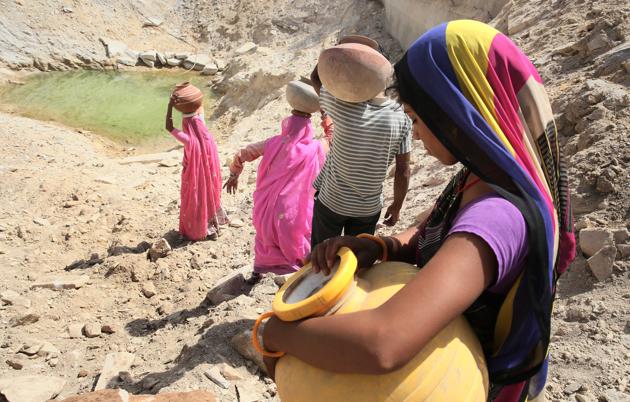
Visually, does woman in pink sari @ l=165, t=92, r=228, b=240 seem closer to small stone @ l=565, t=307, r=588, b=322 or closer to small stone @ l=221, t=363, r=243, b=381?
small stone @ l=221, t=363, r=243, b=381

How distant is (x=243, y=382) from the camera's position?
2.85 metres

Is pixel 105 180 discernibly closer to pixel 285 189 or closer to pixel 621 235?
pixel 285 189

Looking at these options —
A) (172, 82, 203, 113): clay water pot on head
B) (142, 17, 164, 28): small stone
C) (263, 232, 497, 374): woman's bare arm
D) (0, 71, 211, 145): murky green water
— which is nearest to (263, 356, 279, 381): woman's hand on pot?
(263, 232, 497, 374): woman's bare arm

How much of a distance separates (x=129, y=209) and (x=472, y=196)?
18.4 feet

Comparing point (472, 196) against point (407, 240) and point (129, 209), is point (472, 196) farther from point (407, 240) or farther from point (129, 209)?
point (129, 209)

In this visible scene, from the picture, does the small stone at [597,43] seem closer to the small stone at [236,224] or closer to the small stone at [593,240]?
the small stone at [593,240]

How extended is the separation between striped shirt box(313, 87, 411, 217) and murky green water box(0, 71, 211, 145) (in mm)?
7463

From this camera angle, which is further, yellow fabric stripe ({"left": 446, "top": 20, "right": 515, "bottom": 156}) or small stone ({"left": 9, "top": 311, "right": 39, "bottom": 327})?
small stone ({"left": 9, "top": 311, "right": 39, "bottom": 327})

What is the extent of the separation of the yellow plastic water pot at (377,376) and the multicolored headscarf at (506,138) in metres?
0.13

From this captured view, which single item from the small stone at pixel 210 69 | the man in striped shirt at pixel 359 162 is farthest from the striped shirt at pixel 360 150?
the small stone at pixel 210 69

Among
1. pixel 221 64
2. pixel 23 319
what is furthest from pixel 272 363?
pixel 221 64

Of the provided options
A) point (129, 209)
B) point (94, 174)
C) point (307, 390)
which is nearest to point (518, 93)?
point (307, 390)

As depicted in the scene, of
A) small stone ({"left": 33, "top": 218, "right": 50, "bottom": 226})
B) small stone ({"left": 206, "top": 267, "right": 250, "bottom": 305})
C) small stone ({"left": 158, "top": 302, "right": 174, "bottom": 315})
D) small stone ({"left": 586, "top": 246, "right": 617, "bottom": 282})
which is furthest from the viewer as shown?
small stone ({"left": 33, "top": 218, "right": 50, "bottom": 226})

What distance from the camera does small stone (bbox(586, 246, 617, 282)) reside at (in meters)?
2.83
